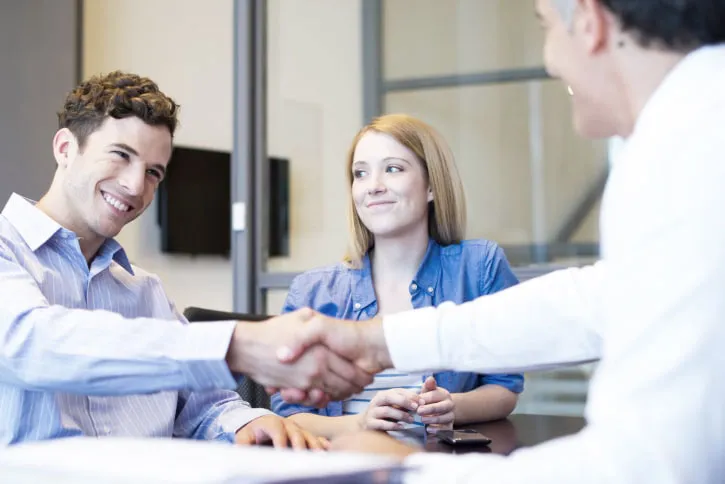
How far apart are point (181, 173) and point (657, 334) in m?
4.32

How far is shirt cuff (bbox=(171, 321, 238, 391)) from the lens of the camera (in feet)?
3.81

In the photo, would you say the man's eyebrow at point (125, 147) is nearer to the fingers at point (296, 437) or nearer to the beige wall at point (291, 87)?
the fingers at point (296, 437)

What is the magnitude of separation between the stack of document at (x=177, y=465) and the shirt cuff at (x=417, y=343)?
41 centimetres

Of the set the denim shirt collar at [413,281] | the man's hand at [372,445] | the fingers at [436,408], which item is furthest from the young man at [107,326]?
the denim shirt collar at [413,281]

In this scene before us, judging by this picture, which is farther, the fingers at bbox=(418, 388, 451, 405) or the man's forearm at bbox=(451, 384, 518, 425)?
the man's forearm at bbox=(451, 384, 518, 425)

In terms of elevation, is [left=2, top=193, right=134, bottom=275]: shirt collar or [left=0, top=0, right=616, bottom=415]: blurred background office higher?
[left=0, top=0, right=616, bottom=415]: blurred background office

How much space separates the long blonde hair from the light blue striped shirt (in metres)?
0.71

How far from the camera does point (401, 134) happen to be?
2387mm

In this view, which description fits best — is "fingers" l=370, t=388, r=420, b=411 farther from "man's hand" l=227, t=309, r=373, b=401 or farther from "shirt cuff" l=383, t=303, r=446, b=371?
"shirt cuff" l=383, t=303, r=446, b=371

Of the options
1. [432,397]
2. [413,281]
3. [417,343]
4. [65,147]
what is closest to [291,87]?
[413,281]

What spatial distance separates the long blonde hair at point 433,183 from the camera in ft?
7.87

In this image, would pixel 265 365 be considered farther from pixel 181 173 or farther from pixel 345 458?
pixel 181 173

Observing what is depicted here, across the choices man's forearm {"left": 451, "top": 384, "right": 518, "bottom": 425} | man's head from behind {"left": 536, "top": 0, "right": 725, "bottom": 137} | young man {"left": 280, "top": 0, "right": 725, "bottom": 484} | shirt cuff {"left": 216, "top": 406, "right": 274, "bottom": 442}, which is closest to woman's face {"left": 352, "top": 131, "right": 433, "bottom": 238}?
man's forearm {"left": 451, "top": 384, "right": 518, "bottom": 425}

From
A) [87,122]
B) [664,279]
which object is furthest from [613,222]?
[87,122]
